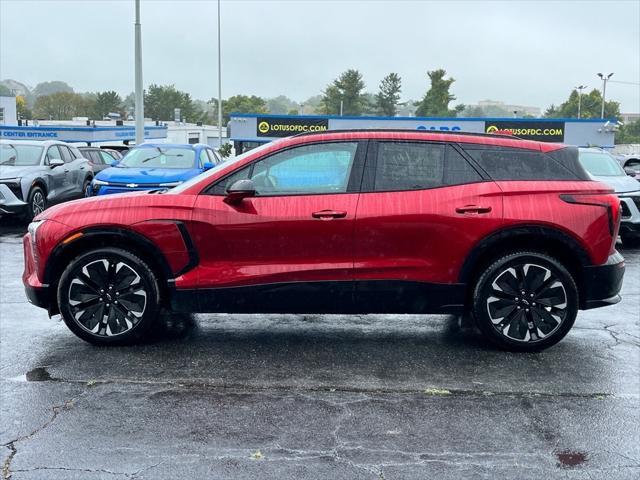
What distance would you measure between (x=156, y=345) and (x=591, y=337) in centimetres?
370

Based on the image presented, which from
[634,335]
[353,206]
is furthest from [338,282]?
[634,335]

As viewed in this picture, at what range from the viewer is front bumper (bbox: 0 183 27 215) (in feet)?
43.0

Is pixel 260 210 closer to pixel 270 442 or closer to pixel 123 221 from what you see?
pixel 123 221

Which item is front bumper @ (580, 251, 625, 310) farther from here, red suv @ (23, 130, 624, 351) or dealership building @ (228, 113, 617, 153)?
dealership building @ (228, 113, 617, 153)

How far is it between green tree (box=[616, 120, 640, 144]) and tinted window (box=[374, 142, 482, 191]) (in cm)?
11816

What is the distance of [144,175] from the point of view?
14211mm

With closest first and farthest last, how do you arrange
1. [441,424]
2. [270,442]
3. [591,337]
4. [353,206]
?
[270,442], [441,424], [353,206], [591,337]

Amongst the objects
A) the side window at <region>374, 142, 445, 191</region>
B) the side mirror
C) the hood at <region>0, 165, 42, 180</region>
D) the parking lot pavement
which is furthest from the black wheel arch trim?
the hood at <region>0, 165, 42, 180</region>

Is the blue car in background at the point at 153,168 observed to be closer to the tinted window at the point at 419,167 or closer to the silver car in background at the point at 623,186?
the silver car in background at the point at 623,186

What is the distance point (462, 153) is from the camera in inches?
226

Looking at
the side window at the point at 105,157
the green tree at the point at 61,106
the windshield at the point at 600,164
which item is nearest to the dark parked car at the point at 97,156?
the side window at the point at 105,157

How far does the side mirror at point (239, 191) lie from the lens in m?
5.43

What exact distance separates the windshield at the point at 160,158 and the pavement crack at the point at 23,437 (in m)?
11.1

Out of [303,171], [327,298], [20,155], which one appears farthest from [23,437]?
[20,155]
